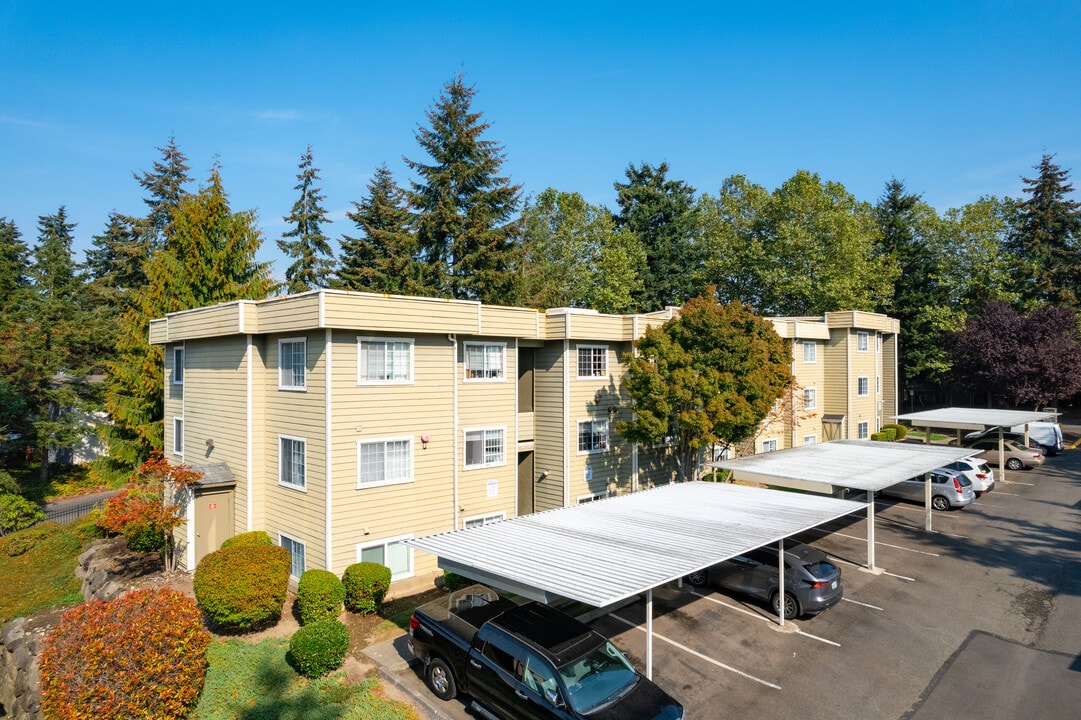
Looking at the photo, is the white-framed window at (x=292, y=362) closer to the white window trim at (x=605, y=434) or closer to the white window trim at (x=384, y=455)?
the white window trim at (x=384, y=455)

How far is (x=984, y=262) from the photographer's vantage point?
52031mm

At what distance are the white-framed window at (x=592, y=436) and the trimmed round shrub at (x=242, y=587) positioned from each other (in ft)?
35.7

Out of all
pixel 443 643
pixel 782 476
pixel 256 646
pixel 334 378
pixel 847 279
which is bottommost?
pixel 256 646

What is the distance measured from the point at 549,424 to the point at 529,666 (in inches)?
518

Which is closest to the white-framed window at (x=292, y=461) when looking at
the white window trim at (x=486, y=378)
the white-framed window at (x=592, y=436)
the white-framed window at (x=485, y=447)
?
the white-framed window at (x=485, y=447)

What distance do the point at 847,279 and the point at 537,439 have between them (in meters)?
32.8

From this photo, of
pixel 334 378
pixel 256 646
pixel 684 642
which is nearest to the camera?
pixel 684 642

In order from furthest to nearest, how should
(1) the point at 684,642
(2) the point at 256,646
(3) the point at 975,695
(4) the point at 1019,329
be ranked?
(4) the point at 1019,329 → (2) the point at 256,646 → (1) the point at 684,642 → (3) the point at 975,695

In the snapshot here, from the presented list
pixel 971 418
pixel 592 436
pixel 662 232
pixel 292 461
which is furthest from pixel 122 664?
pixel 662 232

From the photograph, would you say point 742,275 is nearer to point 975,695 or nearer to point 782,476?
point 782,476

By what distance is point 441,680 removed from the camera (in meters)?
11.0

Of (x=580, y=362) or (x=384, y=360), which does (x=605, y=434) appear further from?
(x=384, y=360)

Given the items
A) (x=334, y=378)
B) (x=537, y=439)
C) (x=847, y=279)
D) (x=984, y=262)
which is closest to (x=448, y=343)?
(x=334, y=378)

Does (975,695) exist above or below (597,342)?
below
